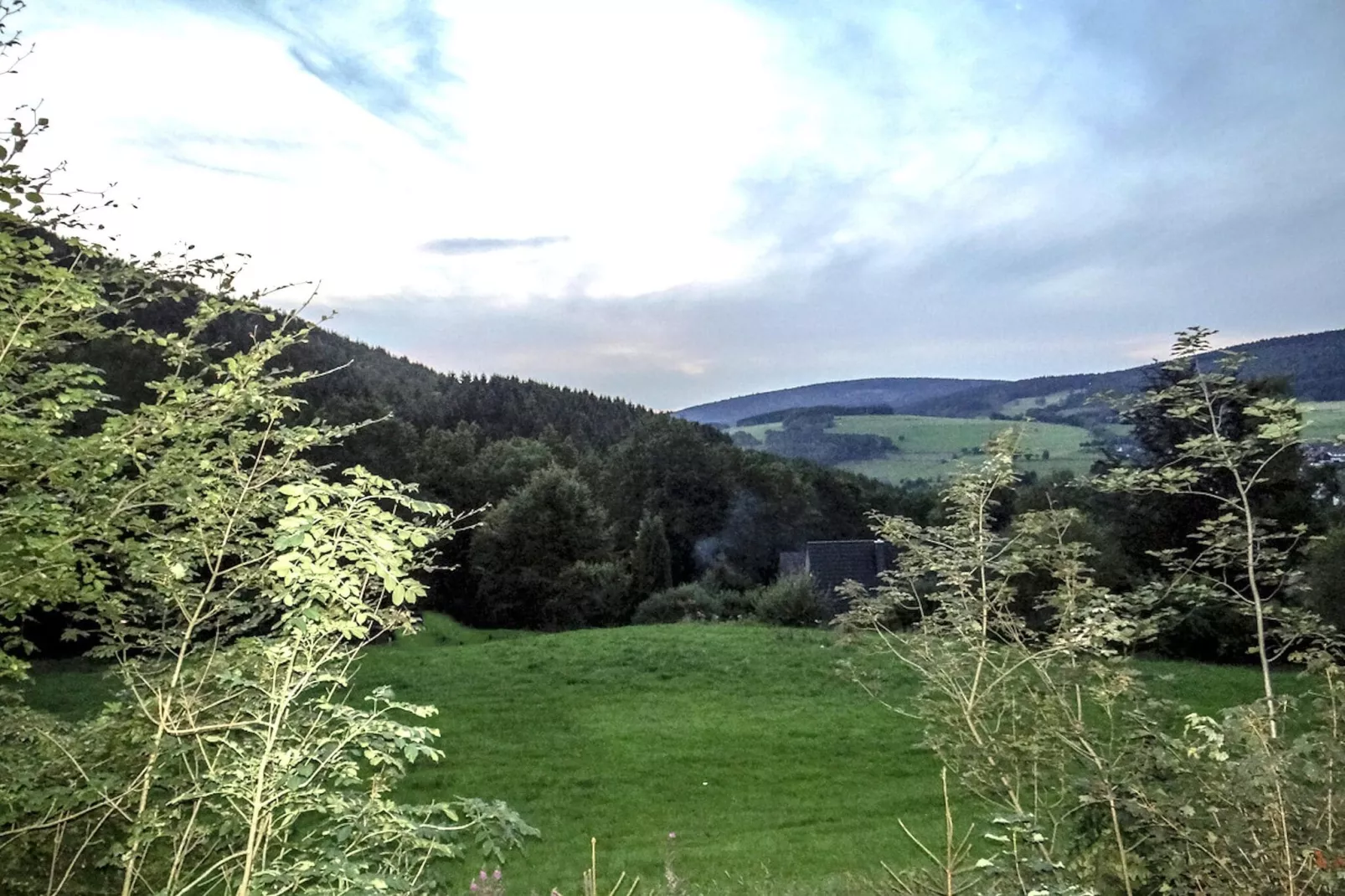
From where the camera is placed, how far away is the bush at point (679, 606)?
2847 cm

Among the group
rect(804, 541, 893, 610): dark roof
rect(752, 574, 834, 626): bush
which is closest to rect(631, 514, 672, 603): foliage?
rect(804, 541, 893, 610): dark roof

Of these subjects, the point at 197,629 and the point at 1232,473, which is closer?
the point at 197,629

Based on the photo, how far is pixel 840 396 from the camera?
109562 millimetres

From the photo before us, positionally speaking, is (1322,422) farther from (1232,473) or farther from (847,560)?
(847,560)

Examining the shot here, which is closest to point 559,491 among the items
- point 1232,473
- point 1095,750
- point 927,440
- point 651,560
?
point 651,560

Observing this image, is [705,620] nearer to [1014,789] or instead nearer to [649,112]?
[649,112]

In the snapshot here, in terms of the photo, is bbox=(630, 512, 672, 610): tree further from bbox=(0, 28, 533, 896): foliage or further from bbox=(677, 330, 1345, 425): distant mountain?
bbox=(0, 28, 533, 896): foliage

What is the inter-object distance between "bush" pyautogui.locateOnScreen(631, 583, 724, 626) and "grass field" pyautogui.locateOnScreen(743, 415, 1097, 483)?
993 inches

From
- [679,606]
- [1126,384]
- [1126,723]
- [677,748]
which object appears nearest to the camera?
[1126,723]

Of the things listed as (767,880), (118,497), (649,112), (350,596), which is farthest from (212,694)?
(649,112)

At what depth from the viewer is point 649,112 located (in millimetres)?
11102

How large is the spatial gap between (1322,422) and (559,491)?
88.7ft

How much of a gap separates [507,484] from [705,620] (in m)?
13.9

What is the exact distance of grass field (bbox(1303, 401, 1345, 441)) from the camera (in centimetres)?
398
